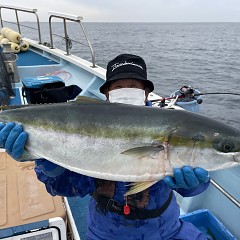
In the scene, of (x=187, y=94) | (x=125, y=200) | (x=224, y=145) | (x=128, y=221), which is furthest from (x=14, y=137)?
(x=187, y=94)

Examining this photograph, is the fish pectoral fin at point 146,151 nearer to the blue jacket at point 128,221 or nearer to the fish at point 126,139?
the fish at point 126,139

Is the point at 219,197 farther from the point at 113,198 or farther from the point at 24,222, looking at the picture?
the point at 24,222

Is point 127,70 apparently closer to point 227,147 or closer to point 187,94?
point 227,147

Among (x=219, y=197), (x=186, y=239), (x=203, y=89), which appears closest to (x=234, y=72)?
(x=203, y=89)

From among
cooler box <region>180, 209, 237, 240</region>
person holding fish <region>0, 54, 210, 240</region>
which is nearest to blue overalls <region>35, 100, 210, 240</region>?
person holding fish <region>0, 54, 210, 240</region>

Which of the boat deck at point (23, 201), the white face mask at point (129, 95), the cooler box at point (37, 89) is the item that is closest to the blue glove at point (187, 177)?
the white face mask at point (129, 95)

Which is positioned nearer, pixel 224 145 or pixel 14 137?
pixel 224 145

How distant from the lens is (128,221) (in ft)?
7.69

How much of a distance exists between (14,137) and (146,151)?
3.05 ft

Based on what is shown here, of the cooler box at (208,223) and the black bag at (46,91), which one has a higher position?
the black bag at (46,91)

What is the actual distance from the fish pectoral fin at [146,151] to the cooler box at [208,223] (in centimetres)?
191

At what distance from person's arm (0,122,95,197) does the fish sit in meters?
0.08

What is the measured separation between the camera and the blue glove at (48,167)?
2182 millimetres

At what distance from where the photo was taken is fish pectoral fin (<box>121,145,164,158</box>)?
69.0 inches
